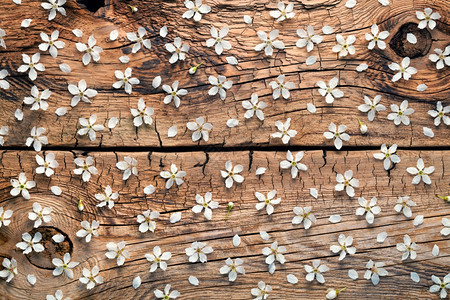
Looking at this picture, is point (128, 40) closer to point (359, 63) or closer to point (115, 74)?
point (115, 74)

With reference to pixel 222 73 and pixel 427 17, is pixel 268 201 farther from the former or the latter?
pixel 427 17

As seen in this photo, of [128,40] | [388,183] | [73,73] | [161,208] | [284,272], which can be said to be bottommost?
[284,272]

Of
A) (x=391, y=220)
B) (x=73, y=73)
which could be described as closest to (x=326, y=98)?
(x=391, y=220)

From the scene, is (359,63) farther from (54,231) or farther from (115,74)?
(54,231)

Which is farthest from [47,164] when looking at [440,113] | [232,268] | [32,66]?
[440,113]

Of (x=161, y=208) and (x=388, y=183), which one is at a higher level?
(x=388, y=183)

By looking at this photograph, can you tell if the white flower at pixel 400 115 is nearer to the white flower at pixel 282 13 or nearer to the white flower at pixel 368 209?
the white flower at pixel 368 209

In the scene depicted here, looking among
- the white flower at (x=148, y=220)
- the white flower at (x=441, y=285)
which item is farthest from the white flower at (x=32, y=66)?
the white flower at (x=441, y=285)
